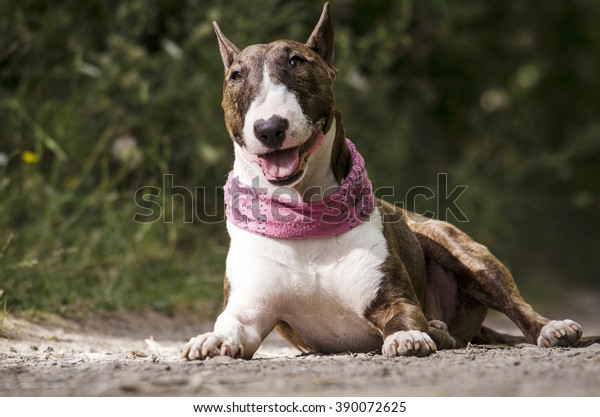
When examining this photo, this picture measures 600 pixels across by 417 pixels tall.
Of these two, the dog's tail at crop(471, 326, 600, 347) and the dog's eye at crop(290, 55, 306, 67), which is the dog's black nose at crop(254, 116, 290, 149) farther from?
the dog's tail at crop(471, 326, 600, 347)

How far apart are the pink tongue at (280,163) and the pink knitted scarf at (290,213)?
277 mm

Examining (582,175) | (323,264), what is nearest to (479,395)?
(323,264)

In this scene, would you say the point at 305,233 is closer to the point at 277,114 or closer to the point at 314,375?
the point at 277,114

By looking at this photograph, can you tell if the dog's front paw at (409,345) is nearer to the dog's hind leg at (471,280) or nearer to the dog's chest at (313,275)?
the dog's chest at (313,275)

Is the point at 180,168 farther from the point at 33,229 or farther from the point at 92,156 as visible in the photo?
the point at 33,229

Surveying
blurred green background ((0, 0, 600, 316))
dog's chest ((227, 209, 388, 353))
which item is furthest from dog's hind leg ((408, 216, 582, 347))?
blurred green background ((0, 0, 600, 316))

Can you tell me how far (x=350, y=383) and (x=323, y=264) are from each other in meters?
1.28

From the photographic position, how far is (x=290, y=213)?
4359 mm

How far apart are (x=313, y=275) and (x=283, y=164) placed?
1.84 ft

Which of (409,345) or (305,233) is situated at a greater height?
(305,233)

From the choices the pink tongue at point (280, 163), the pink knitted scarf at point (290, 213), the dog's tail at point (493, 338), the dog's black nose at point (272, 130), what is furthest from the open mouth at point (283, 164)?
the dog's tail at point (493, 338)

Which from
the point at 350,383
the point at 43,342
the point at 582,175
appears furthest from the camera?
the point at 582,175

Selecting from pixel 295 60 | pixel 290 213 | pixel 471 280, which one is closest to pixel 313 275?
pixel 290 213

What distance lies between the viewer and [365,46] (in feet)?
26.3
